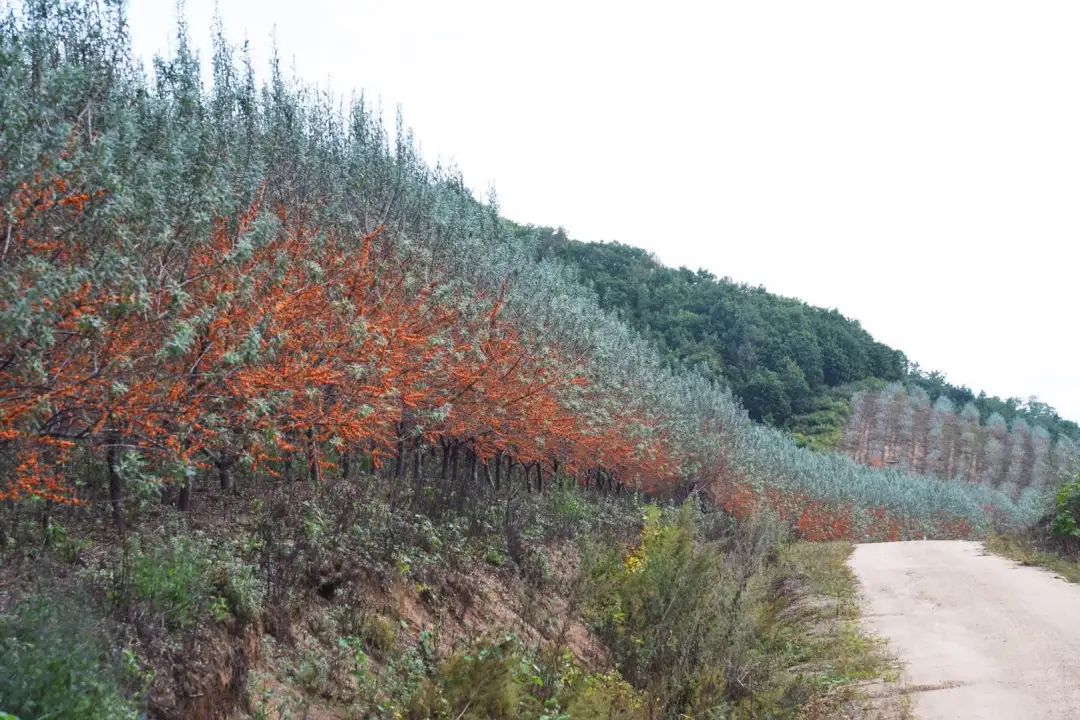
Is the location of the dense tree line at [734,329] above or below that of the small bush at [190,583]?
above

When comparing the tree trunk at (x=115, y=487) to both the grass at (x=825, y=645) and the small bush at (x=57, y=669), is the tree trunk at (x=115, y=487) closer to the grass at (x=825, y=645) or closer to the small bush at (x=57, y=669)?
the small bush at (x=57, y=669)

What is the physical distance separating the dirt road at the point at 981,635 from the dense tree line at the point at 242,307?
7.50 metres

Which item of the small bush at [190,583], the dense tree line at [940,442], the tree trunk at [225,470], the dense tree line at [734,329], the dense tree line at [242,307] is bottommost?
the dense tree line at [940,442]

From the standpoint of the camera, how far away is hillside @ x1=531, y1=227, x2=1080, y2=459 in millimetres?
89500

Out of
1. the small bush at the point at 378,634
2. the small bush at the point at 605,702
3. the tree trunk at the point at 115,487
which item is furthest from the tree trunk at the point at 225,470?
the small bush at the point at 605,702

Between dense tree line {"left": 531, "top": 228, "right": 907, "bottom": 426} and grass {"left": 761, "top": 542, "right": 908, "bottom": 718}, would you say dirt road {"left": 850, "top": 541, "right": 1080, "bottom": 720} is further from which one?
dense tree line {"left": 531, "top": 228, "right": 907, "bottom": 426}

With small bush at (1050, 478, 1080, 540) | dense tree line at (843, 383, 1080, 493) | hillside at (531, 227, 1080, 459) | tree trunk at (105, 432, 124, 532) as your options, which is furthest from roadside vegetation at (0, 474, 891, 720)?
dense tree line at (843, 383, 1080, 493)

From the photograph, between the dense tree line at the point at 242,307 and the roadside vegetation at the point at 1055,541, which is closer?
the dense tree line at the point at 242,307

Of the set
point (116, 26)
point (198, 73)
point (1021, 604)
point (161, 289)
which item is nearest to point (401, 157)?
point (198, 73)

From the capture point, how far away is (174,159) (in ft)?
28.2

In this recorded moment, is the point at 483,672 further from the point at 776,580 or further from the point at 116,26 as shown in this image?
the point at 776,580

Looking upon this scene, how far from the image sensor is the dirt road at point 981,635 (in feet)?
28.2

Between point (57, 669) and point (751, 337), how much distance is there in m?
94.7

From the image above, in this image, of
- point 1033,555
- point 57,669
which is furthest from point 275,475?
point 1033,555
